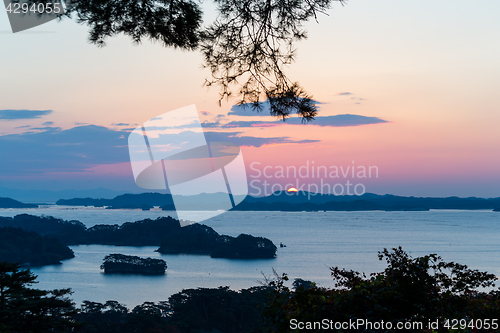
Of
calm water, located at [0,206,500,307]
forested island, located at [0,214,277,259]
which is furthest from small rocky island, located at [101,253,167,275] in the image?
forested island, located at [0,214,277,259]

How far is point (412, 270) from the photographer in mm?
3033

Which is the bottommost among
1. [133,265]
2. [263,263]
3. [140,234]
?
[263,263]

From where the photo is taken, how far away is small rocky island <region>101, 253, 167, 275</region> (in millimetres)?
42469

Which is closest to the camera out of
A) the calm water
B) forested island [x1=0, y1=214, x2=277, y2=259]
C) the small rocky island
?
the calm water

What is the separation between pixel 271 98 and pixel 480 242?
214 ft

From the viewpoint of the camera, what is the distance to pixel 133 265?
4284 cm

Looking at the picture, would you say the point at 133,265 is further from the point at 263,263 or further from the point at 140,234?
the point at 140,234

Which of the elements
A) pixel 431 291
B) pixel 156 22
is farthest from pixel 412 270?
pixel 156 22

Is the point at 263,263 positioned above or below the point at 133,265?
below

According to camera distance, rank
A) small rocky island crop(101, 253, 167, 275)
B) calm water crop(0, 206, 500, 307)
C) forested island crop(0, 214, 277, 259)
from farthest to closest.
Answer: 1. forested island crop(0, 214, 277, 259)
2. small rocky island crop(101, 253, 167, 275)
3. calm water crop(0, 206, 500, 307)

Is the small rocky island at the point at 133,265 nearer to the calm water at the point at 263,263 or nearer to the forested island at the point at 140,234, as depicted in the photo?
the calm water at the point at 263,263

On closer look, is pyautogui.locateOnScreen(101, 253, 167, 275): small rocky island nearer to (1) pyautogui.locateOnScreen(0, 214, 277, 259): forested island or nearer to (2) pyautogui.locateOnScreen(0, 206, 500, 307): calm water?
(2) pyautogui.locateOnScreen(0, 206, 500, 307): calm water

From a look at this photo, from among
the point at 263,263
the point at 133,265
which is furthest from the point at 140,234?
the point at 263,263

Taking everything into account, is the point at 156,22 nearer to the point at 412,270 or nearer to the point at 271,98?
the point at 271,98
